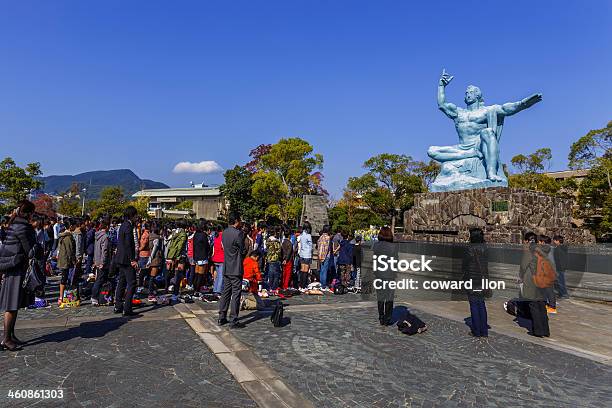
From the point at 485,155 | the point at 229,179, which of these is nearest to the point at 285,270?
the point at 485,155

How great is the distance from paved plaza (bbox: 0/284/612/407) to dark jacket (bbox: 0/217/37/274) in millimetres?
1101

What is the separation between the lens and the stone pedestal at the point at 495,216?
2167 centimetres

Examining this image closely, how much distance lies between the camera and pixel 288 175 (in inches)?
1519

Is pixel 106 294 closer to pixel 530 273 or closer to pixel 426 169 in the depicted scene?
pixel 530 273

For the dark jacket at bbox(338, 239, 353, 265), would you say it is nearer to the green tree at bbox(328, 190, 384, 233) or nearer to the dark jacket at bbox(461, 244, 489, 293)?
the dark jacket at bbox(461, 244, 489, 293)

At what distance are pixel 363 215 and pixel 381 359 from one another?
4148 cm

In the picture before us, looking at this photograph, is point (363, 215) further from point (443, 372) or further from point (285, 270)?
point (443, 372)

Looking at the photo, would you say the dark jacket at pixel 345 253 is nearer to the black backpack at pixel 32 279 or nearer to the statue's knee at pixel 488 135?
the black backpack at pixel 32 279

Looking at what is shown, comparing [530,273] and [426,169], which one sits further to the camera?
[426,169]

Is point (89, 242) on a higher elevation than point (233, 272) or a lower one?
higher

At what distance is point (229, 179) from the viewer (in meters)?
48.7

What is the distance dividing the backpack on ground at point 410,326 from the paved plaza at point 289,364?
0.12 meters

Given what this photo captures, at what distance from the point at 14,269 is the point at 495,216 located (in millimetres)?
22463

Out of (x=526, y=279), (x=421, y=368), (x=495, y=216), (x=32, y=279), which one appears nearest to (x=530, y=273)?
(x=526, y=279)
